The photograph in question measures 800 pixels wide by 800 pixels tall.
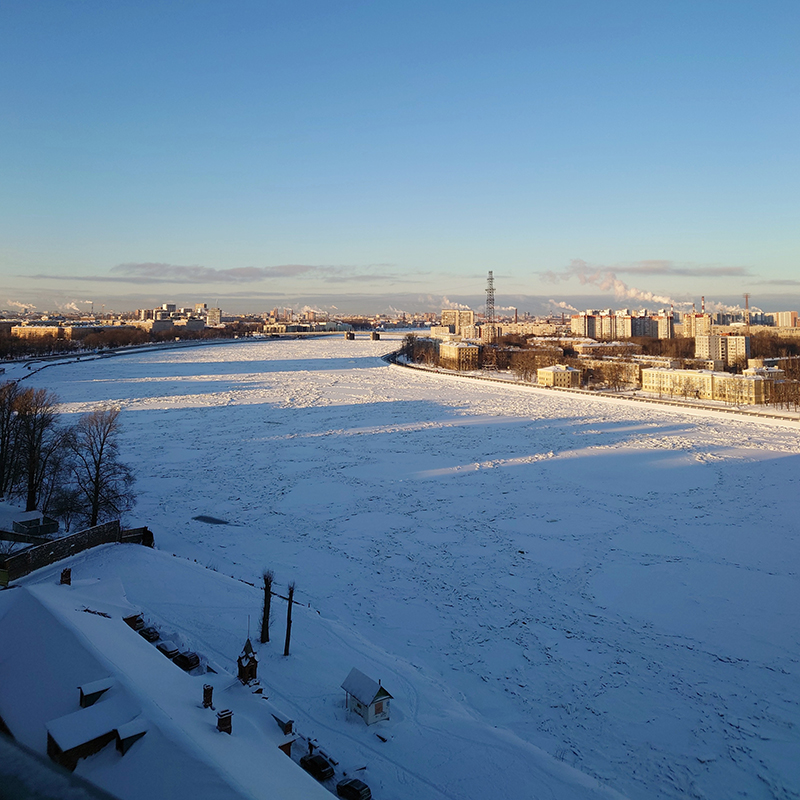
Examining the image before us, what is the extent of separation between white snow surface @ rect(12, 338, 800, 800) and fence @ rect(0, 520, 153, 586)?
30cm

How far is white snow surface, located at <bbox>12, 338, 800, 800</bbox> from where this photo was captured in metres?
6.42

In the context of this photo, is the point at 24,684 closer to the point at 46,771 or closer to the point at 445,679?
the point at 46,771

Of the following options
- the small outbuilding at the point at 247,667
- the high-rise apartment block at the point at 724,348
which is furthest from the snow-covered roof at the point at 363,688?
the high-rise apartment block at the point at 724,348

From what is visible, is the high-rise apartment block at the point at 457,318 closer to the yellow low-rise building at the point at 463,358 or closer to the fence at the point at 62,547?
the yellow low-rise building at the point at 463,358

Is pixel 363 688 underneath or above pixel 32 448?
underneath

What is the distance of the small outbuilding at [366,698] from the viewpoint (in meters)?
6.53

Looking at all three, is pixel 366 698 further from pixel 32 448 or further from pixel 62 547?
pixel 32 448

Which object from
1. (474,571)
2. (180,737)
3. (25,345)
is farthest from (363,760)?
(25,345)

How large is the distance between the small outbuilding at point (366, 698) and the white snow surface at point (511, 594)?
134 mm

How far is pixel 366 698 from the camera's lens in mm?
6516

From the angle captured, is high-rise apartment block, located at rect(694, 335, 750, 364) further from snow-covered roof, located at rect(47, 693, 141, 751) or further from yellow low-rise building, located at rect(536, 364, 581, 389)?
snow-covered roof, located at rect(47, 693, 141, 751)

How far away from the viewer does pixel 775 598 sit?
9984mm

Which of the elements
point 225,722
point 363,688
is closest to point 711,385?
point 363,688

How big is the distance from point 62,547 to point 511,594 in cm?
725
